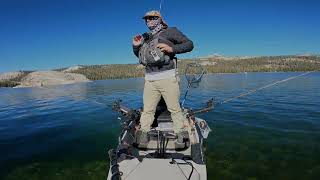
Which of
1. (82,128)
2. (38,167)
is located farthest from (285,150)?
(82,128)

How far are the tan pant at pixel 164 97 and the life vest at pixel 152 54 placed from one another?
0.45 m

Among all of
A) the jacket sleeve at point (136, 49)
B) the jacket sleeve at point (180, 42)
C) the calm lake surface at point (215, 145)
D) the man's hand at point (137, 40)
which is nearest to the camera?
the jacket sleeve at point (180, 42)

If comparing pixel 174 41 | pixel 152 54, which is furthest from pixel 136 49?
pixel 174 41

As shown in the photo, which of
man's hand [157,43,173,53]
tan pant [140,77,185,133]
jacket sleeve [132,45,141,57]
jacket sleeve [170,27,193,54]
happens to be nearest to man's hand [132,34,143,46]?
jacket sleeve [132,45,141,57]

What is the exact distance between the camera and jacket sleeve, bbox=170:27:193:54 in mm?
6863

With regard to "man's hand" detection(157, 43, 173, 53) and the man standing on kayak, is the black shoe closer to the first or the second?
the man standing on kayak

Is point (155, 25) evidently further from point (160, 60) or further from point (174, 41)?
point (160, 60)

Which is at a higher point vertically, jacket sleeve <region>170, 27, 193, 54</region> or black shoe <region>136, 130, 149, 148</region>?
jacket sleeve <region>170, 27, 193, 54</region>

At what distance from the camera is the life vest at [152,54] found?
682cm

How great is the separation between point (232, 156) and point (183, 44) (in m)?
5.54

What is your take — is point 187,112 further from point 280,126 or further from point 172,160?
point 280,126

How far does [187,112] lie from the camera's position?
35.2 ft

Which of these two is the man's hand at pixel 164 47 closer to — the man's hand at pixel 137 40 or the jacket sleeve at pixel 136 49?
the man's hand at pixel 137 40

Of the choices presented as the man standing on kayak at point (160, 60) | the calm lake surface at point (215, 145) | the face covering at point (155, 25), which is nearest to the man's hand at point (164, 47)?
the man standing on kayak at point (160, 60)
